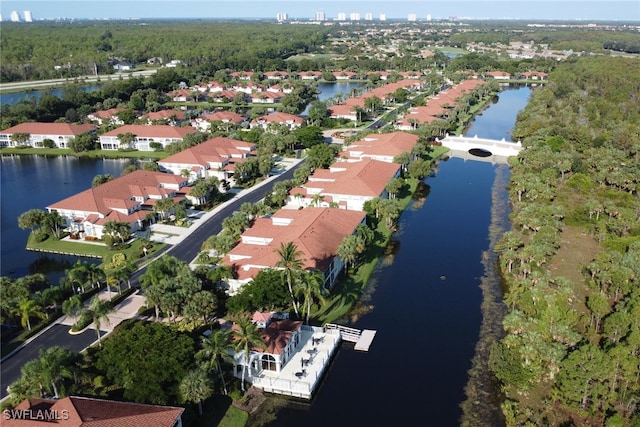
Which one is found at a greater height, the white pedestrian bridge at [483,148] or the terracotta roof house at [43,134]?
the terracotta roof house at [43,134]

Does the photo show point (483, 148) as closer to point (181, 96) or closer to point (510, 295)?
point (510, 295)

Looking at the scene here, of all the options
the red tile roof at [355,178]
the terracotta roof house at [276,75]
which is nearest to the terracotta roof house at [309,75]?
the terracotta roof house at [276,75]

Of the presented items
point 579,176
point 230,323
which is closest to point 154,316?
point 230,323

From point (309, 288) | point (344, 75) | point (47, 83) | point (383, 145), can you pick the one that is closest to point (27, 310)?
point (309, 288)

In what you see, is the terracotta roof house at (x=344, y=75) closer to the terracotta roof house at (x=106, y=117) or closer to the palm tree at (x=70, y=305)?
the terracotta roof house at (x=106, y=117)

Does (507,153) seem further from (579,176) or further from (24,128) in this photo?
(24,128)

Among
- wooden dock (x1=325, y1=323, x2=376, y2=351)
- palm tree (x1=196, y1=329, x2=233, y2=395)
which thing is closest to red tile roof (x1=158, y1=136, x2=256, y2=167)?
wooden dock (x1=325, y1=323, x2=376, y2=351)
